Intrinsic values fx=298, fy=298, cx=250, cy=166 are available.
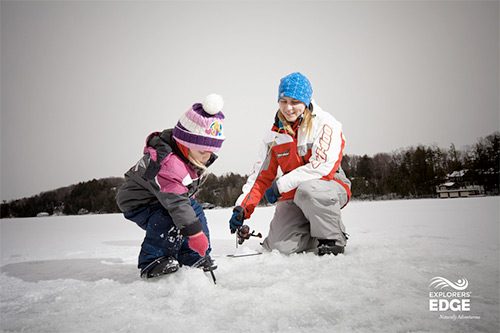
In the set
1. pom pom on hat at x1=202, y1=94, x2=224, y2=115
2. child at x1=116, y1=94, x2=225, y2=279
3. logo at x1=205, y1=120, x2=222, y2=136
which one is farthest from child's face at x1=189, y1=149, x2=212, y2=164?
pom pom on hat at x1=202, y1=94, x2=224, y2=115

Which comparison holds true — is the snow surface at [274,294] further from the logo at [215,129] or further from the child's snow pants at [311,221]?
the logo at [215,129]

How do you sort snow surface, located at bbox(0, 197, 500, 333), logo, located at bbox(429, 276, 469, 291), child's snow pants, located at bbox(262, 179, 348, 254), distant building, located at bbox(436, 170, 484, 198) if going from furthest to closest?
distant building, located at bbox(436, 170, 484, 198) < child's snow pants, located at bbox(262, 179, 348, 254) < logo, located at bbox(429, 276, 469, 291) < snow surface, located at bbox(0, 197, 500, 333)

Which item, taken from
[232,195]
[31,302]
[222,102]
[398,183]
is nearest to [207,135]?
[222,102]

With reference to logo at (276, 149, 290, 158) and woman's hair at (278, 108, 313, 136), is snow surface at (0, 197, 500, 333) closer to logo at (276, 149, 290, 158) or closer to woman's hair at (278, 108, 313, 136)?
logo at (276, 149, 290, 158)

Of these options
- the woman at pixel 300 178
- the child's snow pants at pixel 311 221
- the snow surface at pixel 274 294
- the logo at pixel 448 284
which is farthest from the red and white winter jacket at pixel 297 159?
the logo at pixel 448 284

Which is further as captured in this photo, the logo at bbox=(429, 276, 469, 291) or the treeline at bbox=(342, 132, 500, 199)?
the treeline at bbox=(342, 132, 500, 199)

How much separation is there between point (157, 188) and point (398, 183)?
27458 millimetres

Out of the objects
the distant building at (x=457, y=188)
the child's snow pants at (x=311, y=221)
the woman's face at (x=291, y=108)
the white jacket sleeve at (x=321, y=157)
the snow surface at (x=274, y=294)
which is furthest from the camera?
the distant building at (x=457, y=188)

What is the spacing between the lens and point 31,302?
1.55 meters

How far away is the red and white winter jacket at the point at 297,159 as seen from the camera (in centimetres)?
247

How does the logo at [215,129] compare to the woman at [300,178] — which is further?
the woman at [300,178]

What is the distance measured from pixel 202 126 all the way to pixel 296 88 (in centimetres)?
98

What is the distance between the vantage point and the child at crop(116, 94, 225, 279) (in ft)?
5.96

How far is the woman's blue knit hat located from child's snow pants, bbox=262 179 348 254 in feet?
2.40
